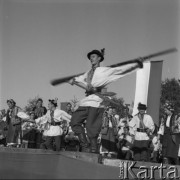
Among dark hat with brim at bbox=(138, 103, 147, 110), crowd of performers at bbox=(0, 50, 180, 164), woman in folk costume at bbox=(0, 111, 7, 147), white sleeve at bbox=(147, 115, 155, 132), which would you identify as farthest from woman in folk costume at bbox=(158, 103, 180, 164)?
woman in folk costume at bbox=(0, 111, 7, 147)

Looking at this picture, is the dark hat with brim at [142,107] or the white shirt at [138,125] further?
the dark hat with brim at [142,107]

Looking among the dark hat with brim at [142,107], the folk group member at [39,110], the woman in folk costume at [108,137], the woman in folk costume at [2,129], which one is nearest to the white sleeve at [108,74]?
the dark hat with brim at [142,107]

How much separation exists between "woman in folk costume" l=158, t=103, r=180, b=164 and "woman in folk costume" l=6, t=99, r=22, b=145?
3.79 metres

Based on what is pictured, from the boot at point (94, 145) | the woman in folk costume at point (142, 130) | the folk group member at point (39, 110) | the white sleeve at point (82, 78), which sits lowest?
the boot at point (94, 145)

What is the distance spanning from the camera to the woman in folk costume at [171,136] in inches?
378

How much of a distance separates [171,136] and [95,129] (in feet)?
Result: 10.2

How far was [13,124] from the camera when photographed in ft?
39.5

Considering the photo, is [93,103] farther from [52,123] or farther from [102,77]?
[52,123]

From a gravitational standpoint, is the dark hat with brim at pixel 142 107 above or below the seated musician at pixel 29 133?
above

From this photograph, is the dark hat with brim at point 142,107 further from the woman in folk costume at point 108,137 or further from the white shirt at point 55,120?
the white shirt at point 55,120

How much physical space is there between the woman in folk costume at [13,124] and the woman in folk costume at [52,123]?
1.24 meters

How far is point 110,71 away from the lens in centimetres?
707

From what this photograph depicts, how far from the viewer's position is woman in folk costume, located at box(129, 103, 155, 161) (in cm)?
978

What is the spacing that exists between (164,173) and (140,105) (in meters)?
3.97
